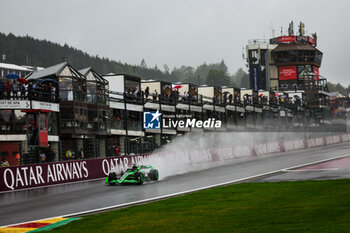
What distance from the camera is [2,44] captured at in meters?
159

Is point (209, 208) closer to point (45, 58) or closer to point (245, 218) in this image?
point (245, 218)

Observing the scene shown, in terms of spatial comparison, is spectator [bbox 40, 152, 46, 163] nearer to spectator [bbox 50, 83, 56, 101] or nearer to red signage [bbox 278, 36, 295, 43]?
A: spectator [bbox 50, 83, 56, 101]

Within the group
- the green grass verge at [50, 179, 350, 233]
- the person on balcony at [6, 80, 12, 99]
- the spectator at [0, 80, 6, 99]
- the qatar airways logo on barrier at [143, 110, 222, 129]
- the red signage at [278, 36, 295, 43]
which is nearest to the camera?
the green grass verge at [50, 179, 350, 233]

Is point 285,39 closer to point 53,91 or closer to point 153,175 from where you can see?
point 53,91

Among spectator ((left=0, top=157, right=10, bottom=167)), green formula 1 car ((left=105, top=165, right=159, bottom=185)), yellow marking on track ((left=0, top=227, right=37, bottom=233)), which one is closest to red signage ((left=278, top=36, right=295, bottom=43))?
green formula 1 car ((left=105, top=165, right=159, bottom=185))

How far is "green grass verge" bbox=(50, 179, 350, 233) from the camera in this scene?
45.6 ft

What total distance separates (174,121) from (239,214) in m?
43.9

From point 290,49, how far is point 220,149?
82.3m

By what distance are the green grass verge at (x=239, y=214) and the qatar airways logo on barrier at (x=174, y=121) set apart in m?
27.0

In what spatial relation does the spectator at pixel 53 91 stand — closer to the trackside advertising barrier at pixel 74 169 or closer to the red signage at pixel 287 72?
the trackside advertising barrier at pixel 74 169

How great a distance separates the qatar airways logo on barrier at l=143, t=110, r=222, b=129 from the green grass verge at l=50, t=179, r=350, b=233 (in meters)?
27.0

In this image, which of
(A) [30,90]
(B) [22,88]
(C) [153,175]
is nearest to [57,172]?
(C) [153,175]

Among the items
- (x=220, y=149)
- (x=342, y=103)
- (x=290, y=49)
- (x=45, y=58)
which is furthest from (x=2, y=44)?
(x=220, y=149)

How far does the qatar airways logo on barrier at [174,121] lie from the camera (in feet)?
167
